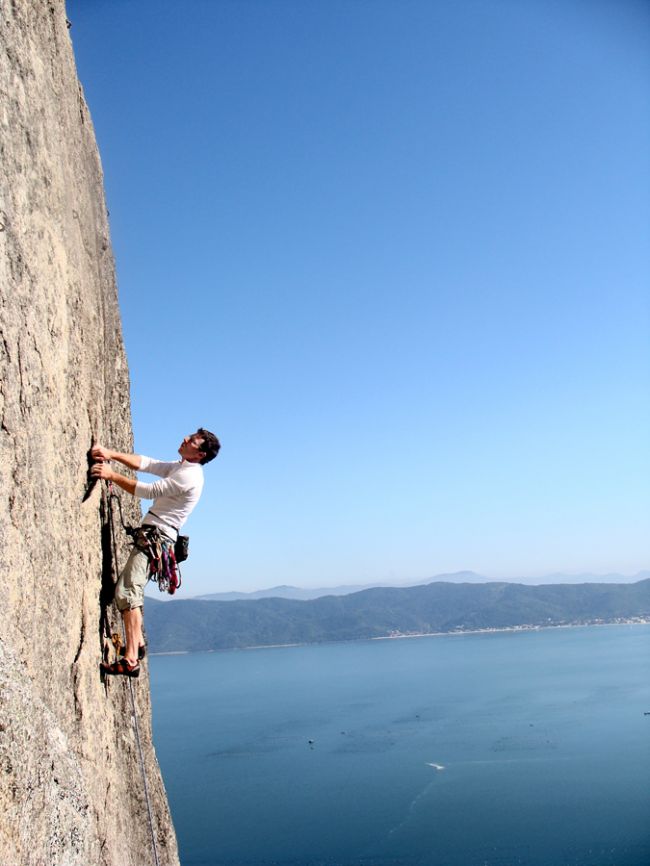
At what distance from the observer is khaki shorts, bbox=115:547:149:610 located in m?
5.22

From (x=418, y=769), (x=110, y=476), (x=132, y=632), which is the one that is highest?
(x=110, y=476)

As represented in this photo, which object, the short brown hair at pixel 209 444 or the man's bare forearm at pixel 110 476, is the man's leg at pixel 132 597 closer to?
the man's bare forearm at pixel 110 476

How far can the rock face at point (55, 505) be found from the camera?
330cm

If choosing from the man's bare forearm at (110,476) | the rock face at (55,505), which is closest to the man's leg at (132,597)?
the rock face at (55,505)

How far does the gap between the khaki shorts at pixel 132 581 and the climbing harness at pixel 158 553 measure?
5 cm

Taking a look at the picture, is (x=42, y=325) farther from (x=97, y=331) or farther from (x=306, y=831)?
(x=306, y=831)

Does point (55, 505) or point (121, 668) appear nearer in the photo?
point (55, 505)

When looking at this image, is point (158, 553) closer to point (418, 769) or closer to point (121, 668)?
point (121, 668)

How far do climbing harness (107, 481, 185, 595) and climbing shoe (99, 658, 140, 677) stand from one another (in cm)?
67

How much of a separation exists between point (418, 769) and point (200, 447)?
5564cm

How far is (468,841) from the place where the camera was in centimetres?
3909

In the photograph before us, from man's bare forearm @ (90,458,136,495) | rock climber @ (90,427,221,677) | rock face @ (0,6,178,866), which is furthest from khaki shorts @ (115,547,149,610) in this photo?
man's bare forearm @ (90,458,136,495)

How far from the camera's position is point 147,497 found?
5.33 metres

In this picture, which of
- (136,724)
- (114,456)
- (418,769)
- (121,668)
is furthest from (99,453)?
(418,769)
